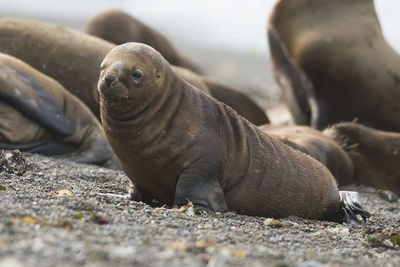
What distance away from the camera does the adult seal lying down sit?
489 cm

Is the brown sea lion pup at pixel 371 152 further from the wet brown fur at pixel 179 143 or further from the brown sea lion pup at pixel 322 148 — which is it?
the wet brown fur at pixel 179 143

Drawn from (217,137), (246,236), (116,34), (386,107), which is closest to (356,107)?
(386,107)

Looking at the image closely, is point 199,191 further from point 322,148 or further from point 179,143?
point 322,148

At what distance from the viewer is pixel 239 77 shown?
795 inches

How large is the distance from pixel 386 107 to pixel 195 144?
16.0 ft

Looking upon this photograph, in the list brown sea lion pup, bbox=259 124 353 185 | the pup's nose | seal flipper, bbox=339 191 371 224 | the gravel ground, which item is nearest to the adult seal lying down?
the pup's nose

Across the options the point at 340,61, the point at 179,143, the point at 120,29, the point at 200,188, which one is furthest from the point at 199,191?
the point at 120,29

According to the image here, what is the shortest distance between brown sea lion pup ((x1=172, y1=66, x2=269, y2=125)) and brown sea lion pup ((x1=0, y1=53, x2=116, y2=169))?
2032mm

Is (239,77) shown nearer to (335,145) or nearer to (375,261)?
(335,145)

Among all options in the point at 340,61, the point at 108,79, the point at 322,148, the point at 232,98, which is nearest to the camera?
the point at 108,79

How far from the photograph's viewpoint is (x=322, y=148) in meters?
7.75

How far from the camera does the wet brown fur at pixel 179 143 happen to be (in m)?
4.89

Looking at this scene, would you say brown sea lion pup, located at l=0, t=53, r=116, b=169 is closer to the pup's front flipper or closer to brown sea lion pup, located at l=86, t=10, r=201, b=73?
the pup's front flipper

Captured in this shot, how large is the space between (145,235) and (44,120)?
3815mm
